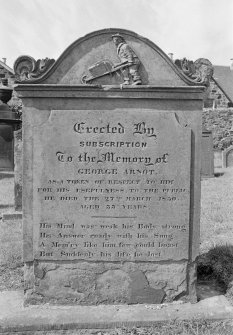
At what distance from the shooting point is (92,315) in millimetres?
3146

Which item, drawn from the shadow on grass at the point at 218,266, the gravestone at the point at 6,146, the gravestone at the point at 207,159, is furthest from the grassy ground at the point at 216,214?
the gravestone at the point at 6,146

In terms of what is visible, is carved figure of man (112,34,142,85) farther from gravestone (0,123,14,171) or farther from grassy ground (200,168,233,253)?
gravestone (0,123,14,171)

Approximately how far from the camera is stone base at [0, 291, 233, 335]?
3002 millimetres

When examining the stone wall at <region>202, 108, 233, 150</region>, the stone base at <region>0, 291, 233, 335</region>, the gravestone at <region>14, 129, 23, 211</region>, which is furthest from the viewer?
the stone wall at <region>202, 108, 233, 150</region>

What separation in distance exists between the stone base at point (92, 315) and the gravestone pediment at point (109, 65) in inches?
73.9

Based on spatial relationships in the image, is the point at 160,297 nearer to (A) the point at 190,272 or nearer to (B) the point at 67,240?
(A) the point at 190,272

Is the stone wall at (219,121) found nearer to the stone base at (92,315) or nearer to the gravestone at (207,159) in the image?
the gravestone at (207,159)

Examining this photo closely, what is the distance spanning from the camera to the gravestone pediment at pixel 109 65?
3.20 m

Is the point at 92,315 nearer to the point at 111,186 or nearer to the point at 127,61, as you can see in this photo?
the point at 111,186

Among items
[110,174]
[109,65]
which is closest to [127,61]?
[109,65]

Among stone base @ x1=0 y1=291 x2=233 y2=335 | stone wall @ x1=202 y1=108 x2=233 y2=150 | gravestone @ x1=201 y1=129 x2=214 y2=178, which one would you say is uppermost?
stone wall @ x1=202 y1=108 x2=233 y2=150

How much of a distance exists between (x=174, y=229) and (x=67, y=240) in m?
0.92

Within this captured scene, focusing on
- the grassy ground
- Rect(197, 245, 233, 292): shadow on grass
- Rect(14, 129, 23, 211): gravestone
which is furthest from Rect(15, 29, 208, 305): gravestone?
Rect(14, 129, 23, 211): gravestone

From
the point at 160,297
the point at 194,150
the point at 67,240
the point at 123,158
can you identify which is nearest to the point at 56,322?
the point at 67,240
